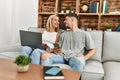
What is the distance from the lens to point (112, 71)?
7.96 feet

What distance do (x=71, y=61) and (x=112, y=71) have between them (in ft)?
1.77

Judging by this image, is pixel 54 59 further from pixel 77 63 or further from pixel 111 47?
pixel 111 47

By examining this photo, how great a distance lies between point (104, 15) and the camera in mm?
4211

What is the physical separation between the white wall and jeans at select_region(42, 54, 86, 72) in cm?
153

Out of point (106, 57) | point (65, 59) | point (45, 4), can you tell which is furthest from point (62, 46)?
point (45, 4)

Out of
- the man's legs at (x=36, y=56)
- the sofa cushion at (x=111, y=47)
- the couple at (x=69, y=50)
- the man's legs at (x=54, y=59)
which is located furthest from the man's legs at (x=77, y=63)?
the sofa cushion at (x=111, y=47)

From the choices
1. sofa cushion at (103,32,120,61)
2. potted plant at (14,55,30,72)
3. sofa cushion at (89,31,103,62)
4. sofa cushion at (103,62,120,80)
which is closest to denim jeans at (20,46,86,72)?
sofa cushion at (103,62,120,80)

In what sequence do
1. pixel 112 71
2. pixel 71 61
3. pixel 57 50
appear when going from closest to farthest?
1. pixel 112 71
2. pixel 71 61
3. pixel 57 50

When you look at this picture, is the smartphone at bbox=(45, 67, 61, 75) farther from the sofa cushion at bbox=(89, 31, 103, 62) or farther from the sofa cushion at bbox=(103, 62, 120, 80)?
the sofa cushion at bbox=(89, 31, 103, 62)

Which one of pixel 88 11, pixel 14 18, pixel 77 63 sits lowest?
Answer: pixel 77 63

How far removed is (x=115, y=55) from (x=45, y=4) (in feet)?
7.37

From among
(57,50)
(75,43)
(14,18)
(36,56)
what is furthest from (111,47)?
(14,18)

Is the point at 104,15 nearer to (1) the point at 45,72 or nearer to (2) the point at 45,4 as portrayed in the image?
(2) the point at 45,4

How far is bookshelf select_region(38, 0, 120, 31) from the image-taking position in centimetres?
412
